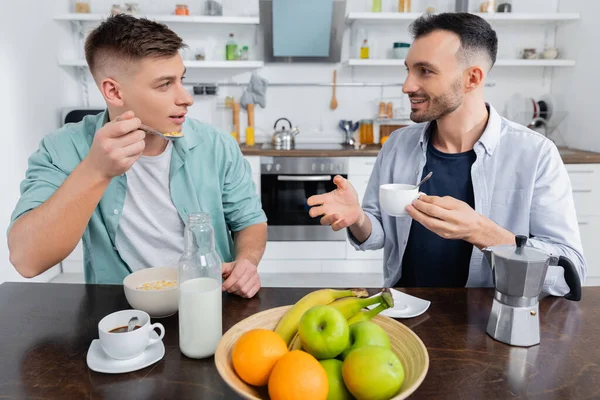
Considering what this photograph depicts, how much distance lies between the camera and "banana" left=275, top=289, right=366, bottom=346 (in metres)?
0.84

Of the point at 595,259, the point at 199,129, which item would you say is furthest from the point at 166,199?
the point at 595,259

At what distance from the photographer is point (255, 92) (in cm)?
396

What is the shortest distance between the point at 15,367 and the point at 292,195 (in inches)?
109

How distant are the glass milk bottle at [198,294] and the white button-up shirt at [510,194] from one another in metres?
0.82

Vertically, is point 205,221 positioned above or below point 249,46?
below

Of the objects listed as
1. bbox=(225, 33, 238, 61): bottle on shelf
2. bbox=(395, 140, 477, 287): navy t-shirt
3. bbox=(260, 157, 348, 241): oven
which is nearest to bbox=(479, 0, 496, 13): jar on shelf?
bbox=(260, 157, 348, 241): oven

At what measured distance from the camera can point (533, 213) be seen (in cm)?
149

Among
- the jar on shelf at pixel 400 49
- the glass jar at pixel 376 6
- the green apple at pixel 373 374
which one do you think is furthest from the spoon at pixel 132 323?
the glass jar at pixel 376 6

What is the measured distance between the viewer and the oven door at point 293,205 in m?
3.53

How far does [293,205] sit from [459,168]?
205cm

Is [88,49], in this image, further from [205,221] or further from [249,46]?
[249,46]

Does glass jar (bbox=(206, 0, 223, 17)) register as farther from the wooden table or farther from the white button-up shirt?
the wooden table

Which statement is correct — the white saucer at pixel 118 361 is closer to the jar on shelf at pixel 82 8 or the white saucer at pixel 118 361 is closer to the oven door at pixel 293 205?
the oven door at pixel 293 205

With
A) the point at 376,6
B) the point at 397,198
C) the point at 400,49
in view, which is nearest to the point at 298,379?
the point at 397,198
